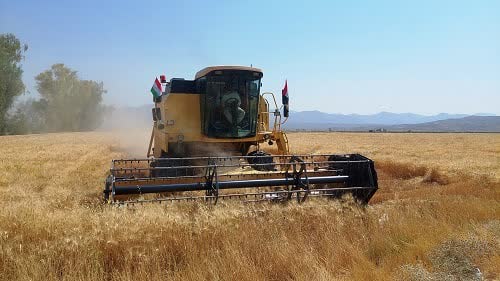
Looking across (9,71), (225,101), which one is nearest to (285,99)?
(225,101)

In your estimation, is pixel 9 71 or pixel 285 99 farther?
pixel 9 71

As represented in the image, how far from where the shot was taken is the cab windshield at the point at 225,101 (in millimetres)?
10000

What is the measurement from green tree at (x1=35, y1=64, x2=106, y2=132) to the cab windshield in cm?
5924

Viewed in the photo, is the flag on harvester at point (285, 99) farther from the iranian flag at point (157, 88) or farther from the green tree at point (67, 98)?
the green tree at point (67, 98)

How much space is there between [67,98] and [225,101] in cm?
6018

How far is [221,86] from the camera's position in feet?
32.9

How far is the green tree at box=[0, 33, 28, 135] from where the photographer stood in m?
45.3

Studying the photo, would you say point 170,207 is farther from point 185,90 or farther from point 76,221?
point 185,90

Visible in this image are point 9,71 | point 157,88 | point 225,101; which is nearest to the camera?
point 225,101

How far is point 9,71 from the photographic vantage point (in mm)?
45656

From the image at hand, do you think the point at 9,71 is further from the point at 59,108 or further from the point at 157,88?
the point at 157,88

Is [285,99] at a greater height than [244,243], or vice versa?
[285,99]

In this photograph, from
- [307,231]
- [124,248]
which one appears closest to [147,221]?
[124,248]

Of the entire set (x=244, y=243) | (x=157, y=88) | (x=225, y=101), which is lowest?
(x=244, y=243)
